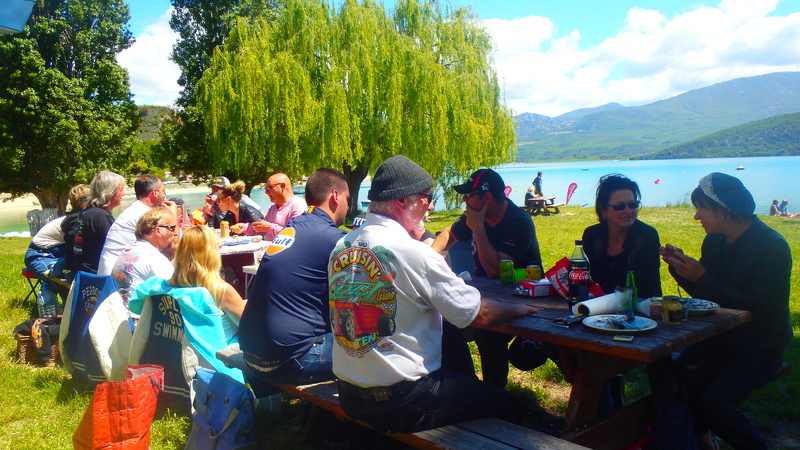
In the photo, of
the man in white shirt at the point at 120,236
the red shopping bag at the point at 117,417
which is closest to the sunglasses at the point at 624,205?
the red shopping bag at the point at 117,417

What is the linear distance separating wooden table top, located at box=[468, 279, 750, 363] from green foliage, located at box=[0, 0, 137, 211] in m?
24.7

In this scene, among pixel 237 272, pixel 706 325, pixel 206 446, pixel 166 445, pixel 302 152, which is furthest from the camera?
pixel 302 152

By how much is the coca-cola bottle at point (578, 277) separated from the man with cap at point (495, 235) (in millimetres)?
793

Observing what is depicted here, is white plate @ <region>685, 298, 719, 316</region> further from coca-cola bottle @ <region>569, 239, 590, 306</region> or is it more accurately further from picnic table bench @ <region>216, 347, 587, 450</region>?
picnic table bench @ <region>216, 347, 587, 450</region>

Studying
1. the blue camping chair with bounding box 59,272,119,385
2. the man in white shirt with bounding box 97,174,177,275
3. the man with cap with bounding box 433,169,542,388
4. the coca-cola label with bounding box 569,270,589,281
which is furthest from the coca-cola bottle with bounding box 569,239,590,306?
the man in white shirt with bounding box 97,174,177,275

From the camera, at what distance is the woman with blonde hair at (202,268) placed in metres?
3.44

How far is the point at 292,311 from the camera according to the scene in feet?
9.35

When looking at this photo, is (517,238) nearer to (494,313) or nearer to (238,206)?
(494,313)

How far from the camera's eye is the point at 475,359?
457cm

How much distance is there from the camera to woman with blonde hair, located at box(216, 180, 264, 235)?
7232 mm

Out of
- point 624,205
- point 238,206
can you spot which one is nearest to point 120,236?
point 238,206

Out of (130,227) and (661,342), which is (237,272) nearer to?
(130,227)

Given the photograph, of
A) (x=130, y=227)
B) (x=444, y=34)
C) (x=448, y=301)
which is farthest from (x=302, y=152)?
(x=448, y=301)

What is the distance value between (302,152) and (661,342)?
15.7 m
